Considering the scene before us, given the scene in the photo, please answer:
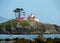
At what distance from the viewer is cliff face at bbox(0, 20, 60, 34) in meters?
115

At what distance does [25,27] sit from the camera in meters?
120

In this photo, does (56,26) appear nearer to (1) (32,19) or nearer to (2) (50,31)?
(2) (50,31)

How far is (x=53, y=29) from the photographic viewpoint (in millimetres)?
122250

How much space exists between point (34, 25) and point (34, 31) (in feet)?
12.4

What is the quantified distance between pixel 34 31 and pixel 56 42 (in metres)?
92.9

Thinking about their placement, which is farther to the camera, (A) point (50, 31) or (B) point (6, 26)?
(A) point (50, 31)

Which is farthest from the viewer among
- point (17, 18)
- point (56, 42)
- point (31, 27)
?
point (31, 27)

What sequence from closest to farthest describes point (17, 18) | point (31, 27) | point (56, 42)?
point (56, 42) → point (17, 18) → point (31, 27)

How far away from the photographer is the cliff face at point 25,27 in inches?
4535

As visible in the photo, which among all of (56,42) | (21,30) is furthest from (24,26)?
(56,42)

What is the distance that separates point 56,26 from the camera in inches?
4902

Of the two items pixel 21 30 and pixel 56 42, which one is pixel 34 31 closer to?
pixel 21 30

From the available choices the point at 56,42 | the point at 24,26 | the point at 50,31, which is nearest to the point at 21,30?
the point at 24,26

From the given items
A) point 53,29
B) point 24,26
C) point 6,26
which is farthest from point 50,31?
point 6,26
